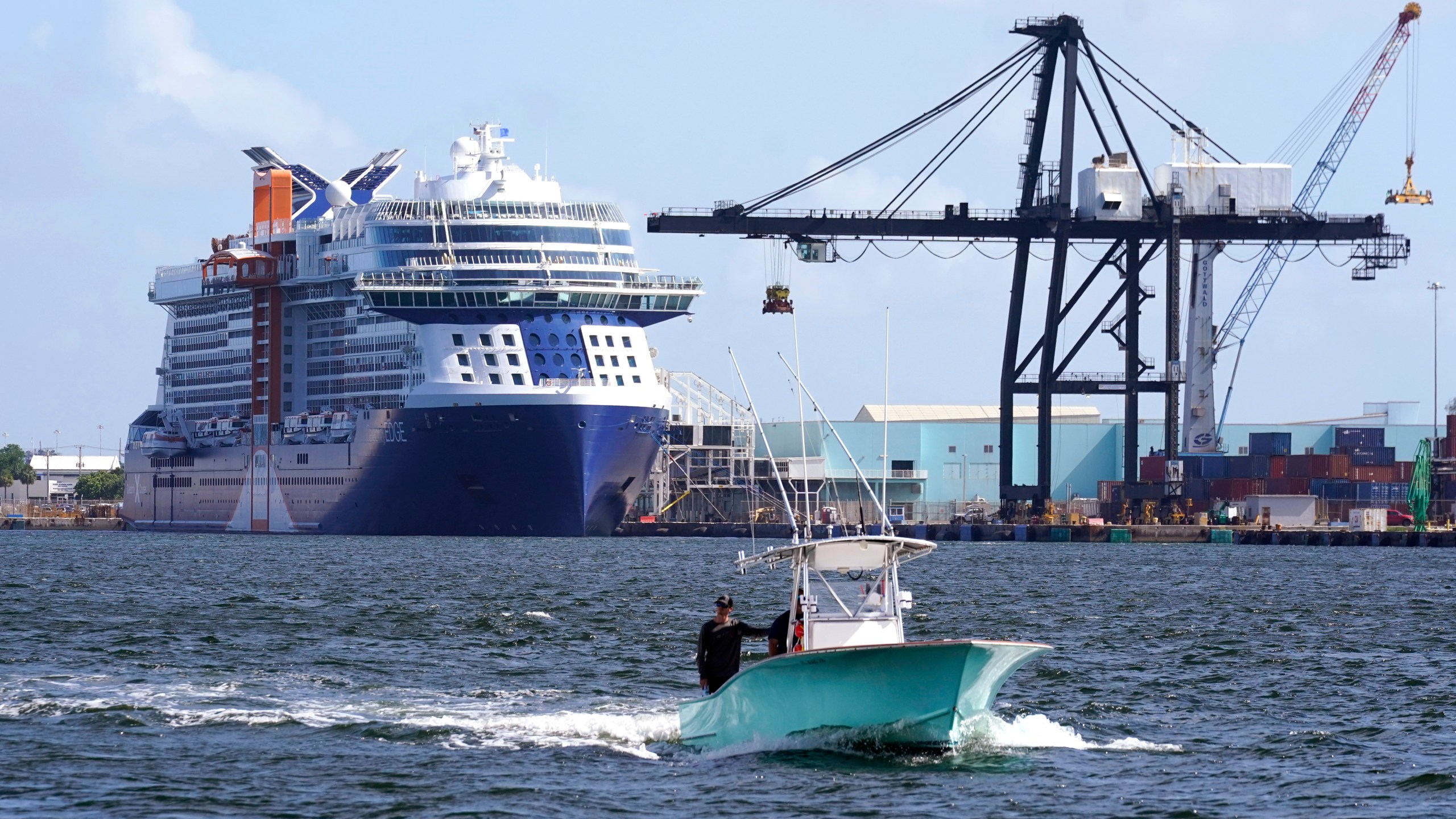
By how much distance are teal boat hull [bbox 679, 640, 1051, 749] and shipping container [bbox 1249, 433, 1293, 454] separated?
95.4m

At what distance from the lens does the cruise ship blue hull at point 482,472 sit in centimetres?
9138

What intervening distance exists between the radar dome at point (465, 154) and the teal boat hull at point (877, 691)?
8423 centimetres

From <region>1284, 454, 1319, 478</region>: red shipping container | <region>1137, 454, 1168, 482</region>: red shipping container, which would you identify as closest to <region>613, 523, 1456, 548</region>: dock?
<region>1137, 454, 1168, 482</region>: red shipping container

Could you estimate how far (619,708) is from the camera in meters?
27.2

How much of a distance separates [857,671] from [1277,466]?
298 feet

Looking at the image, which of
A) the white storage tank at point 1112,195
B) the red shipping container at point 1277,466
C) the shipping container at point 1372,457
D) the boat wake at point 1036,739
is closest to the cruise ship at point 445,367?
the white storage tank at point 1112,195

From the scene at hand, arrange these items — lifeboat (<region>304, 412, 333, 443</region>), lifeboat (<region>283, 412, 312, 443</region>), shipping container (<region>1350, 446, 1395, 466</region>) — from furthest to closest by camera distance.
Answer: shipping container (<region>1350, 446, 1395, 466</region>), lifeboat (<region>283, 412, 312, 443</region>), lifeboat (<region>304, 412, 333, 443</region>)

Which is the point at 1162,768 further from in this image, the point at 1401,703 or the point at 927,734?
the point at 1401,703

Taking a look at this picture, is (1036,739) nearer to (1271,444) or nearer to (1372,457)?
(1372,457)

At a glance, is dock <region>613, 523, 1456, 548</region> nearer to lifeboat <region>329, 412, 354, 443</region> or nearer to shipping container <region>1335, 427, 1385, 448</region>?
lifeboat <region>329, 412, 354, 443</region>

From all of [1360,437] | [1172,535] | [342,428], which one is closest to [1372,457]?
[1360,437]

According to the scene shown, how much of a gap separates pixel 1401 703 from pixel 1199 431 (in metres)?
77.7

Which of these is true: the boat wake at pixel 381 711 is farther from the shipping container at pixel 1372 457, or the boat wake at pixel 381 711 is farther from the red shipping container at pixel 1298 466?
the shipping container at pixel 1372 457

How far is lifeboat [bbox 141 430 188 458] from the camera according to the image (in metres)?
118
